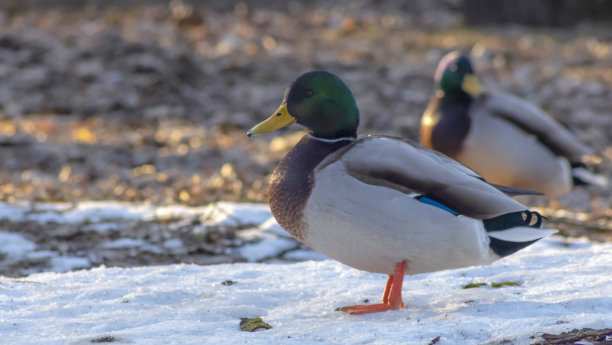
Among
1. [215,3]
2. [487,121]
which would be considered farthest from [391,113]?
[215,3]

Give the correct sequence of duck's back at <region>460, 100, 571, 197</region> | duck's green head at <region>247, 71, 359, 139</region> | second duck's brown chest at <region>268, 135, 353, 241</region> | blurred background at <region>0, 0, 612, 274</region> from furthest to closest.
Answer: blurred background at <region>0, 0, 612, 274</region> < duck's back at <region>460, 100, 571, 197</region> < duck's green head at <region>247, 71, 359, 139</region> < second duck's brown chest at <region>268, 135, 353, 241</region>

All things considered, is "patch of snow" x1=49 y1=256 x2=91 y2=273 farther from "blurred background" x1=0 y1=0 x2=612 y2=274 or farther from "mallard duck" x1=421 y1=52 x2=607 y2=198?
"mallard duck" x1=421 y1=52 x2=607 y2=198

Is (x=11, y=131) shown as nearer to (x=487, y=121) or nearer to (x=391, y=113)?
(x=391, y=113)

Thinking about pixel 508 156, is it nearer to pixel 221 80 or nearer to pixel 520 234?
pixel 520 234

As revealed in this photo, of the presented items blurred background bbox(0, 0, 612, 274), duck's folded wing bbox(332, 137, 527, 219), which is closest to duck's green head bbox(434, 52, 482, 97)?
blurred background bbox(0, 0, 612, 274)

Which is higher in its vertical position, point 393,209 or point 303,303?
point 393,209

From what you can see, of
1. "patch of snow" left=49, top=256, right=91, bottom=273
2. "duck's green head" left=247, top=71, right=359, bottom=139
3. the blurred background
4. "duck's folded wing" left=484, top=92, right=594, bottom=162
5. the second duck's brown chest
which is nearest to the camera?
the second duck's brown chest

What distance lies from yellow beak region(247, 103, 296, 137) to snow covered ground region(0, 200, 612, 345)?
0.71m

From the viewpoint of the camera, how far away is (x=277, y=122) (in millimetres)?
3934

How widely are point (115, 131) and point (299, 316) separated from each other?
5.41 metres

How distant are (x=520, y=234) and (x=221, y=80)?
23.2ft

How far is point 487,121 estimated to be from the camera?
644cm

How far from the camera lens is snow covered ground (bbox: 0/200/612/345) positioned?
3.26 meters

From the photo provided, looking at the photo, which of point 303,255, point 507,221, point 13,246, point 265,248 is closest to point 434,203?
point 507,221
